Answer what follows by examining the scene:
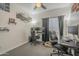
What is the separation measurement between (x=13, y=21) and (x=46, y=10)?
2.07ft

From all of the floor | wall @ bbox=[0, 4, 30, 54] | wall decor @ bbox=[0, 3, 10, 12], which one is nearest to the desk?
the floor

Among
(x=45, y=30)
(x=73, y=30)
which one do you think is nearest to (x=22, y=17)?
(x=45, y=30)

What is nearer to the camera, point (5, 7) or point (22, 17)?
point (5, 7)

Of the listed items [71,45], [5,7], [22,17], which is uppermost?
[5,7]

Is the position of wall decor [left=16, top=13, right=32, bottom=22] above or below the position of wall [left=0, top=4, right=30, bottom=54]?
above

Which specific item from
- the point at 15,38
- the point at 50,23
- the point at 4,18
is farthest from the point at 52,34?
the point at 4,18

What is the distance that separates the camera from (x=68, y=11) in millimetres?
1931

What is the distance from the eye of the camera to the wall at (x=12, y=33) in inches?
75.3

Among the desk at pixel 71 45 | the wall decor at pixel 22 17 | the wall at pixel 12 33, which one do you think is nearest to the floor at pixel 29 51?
the wall at pixel 12 33

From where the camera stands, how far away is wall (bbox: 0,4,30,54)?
1.91m

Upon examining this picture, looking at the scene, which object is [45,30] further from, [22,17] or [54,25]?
[22,17]

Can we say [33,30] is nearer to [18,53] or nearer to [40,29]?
[40,29]

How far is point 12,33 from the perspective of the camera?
A: 6.47 ft

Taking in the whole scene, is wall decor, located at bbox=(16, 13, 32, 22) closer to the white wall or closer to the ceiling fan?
the ceiling fan
